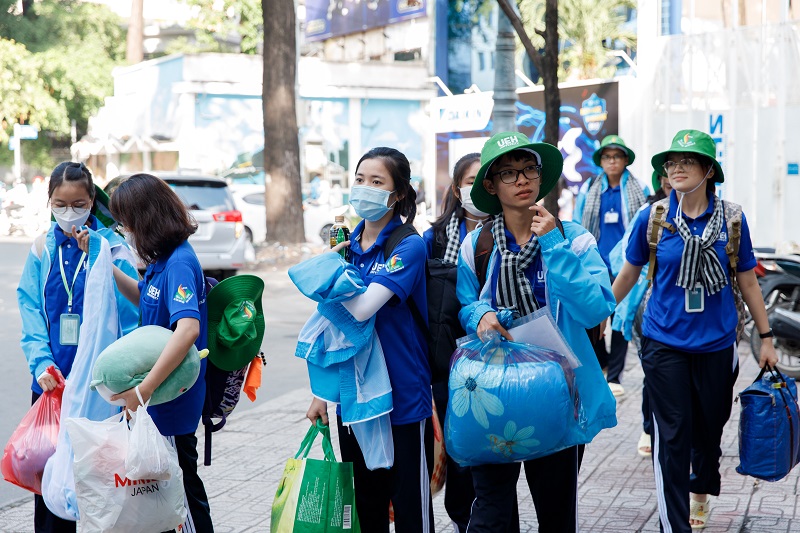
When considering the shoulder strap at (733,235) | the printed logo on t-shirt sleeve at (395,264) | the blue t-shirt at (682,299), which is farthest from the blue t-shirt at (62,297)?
the shoulder strap at (733,235)

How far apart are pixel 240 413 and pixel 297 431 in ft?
2.92

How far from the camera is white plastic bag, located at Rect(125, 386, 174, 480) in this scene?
142 inches

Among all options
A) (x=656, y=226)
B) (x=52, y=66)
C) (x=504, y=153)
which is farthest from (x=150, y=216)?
(x=52, y=66)

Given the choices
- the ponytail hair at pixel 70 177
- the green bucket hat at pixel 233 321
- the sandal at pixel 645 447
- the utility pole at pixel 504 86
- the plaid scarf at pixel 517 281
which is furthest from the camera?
the utility pole at pixel 504 86

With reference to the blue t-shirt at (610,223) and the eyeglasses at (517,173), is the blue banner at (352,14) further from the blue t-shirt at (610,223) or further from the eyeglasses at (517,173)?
the eyeglasses at (517,173)

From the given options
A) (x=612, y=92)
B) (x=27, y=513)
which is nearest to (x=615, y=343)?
(x=27, y=513)

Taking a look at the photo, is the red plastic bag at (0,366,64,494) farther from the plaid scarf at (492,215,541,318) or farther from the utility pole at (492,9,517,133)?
the utility pole at (492,9,517,133)

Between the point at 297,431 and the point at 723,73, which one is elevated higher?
the point at 723,73

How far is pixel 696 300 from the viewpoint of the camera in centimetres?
479

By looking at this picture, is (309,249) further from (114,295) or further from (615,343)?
(114,295)

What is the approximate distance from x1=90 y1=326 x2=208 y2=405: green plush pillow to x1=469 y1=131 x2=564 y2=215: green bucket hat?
1.21 metres

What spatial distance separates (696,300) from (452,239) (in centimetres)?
116

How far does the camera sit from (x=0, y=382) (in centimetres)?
941

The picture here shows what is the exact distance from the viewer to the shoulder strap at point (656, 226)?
4.85 m
